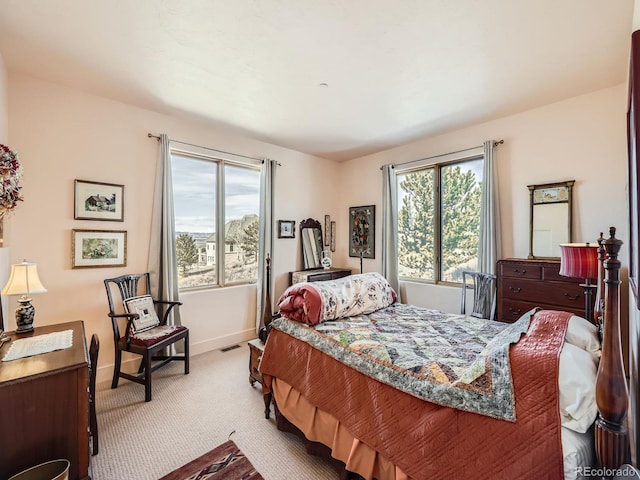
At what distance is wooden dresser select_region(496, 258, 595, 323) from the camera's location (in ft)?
8.48

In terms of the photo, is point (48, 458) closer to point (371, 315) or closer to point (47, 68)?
point (371, 315)

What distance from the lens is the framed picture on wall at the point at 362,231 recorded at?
479 centimetres

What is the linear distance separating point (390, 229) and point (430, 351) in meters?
2.76

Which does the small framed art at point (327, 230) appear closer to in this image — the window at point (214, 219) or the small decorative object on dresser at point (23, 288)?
the window at point (214, 219)

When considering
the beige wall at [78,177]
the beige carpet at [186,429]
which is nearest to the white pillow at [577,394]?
the beige carpet at [186,429]

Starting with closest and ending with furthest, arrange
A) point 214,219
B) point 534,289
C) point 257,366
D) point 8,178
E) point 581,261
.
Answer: point 8,178, point 581,261, point 257,366, point 534,289, point 214,219

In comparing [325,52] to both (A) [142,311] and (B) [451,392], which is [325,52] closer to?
(B) [451,392]

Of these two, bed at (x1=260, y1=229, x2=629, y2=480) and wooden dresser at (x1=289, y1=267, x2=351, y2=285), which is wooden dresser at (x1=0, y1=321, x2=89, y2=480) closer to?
bed at (x1=260, y1=229, x2=629, y2=480)

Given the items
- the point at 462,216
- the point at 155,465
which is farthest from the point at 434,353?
the point at 462,216

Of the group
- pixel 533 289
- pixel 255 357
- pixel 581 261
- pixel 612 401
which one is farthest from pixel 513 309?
pixel 255 357

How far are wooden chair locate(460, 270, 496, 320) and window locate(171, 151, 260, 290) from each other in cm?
292

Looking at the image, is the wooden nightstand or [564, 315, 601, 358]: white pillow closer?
[564, 315, 601, 358]: white pillow

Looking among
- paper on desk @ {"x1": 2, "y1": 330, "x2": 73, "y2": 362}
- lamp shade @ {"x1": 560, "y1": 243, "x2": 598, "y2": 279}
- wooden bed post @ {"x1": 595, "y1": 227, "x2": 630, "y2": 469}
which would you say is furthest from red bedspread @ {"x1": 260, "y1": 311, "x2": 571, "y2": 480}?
paper on desk @ {"x1": 2, "y1": 330, "x2": 73, "y2": 362}

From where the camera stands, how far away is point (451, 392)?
4.35ft
